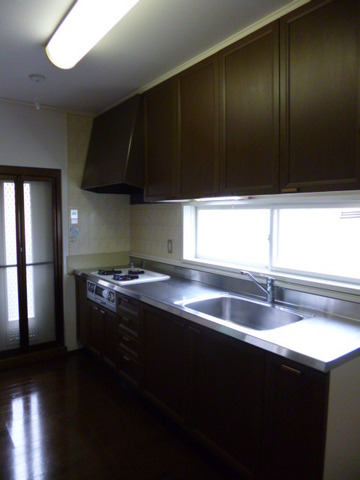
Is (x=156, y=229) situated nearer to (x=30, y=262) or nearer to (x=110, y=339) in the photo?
(x=110, y=339)

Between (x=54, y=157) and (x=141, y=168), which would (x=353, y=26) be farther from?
(x=54, y=157)

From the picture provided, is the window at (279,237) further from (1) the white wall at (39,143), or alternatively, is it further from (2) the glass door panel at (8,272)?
(2) the glass door panel at (8,272)

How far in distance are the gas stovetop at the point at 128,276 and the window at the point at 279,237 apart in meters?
0.35

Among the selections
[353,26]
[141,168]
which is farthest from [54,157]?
[353,26]

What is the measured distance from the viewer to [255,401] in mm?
1668

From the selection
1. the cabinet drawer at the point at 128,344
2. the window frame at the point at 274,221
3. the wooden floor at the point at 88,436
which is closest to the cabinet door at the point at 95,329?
the wooden floor at the point at 88,436

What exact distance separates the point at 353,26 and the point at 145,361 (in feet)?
7.48

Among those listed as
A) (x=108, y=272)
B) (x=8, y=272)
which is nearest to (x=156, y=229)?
(x=108, y=272)

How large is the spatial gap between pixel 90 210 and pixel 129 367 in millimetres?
1727

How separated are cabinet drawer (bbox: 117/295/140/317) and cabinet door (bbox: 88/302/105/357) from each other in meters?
0.37

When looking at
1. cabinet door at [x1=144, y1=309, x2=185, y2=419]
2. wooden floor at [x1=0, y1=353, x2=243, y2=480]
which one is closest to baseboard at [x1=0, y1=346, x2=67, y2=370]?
wooden floor at [x1=0, y1=353, x2=243, y2=480]

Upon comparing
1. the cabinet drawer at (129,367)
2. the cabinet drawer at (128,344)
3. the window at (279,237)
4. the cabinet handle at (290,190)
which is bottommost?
the cabinet drawer at (129,367)

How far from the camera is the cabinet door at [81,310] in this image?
3.43 m

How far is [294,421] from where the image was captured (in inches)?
58.6
